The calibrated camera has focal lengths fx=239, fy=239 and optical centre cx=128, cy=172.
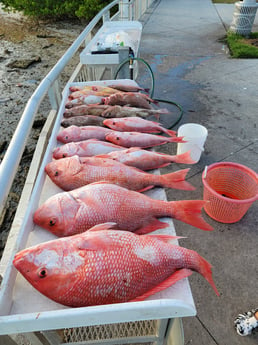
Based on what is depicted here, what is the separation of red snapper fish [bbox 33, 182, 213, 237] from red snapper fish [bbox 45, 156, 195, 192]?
14cm

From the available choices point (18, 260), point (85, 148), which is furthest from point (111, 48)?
point (18, 260)

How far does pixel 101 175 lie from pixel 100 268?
0.71 metres

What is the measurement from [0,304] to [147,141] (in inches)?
61.2

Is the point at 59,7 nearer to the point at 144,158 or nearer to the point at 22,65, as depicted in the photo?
the point at 22,65

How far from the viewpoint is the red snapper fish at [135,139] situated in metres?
2.10

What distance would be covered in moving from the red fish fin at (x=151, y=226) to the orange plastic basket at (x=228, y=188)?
3.97 ft

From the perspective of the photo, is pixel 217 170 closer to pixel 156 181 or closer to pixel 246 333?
pixel 156 181

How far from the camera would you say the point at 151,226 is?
57.8 inches

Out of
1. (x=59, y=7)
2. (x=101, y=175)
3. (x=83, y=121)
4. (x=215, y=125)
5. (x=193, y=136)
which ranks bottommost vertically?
(x=215, y=125)

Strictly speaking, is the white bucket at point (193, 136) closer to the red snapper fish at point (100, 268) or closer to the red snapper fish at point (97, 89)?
the red snapper fish at point (97, 89)

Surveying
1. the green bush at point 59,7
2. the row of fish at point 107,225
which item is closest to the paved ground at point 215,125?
the row of fish at point 107,225

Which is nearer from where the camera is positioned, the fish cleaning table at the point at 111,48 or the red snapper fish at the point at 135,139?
the red snapper fish at the point at 135,139

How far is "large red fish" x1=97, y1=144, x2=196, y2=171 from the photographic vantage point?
186cm

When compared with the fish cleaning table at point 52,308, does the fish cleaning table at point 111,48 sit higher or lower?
higher
